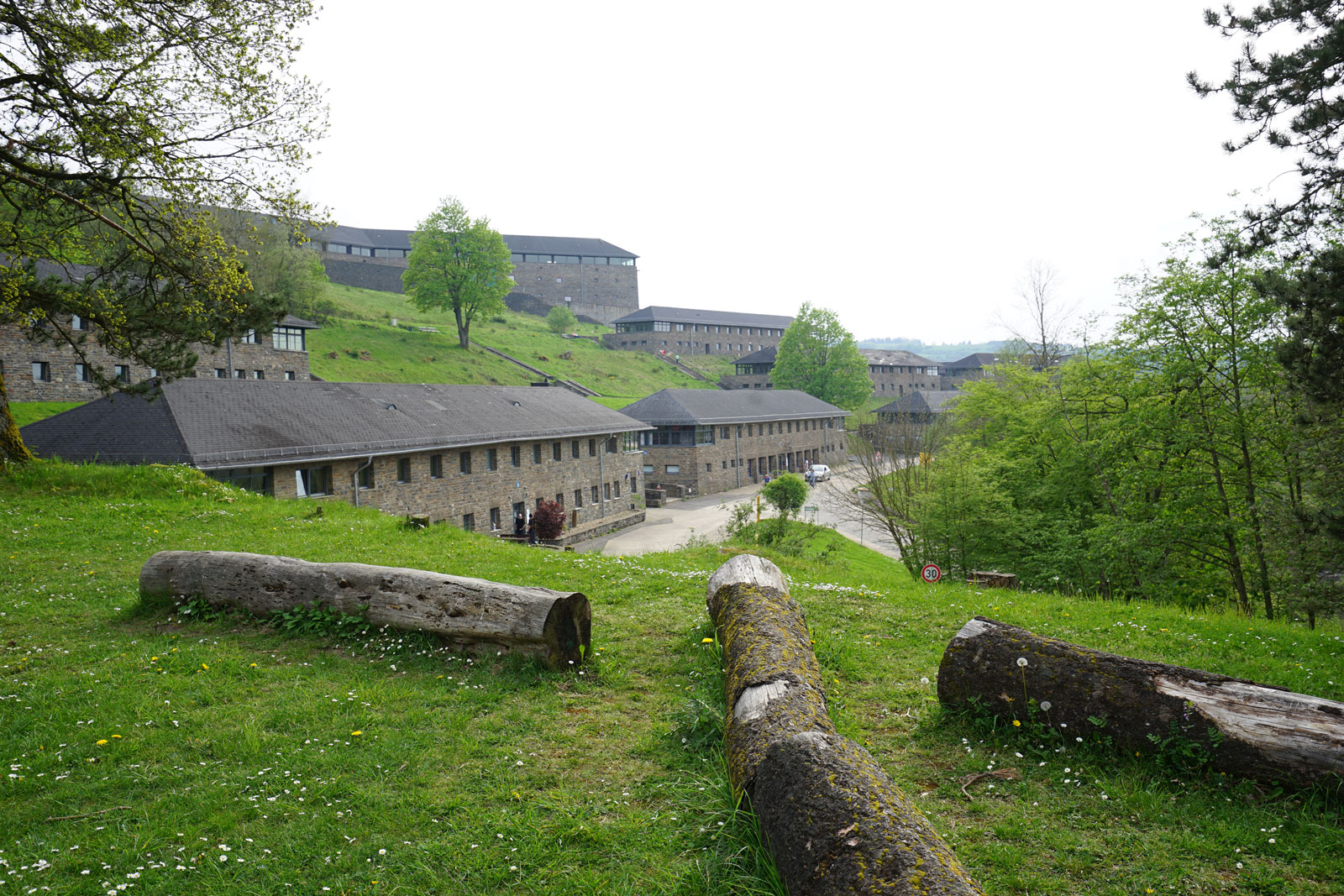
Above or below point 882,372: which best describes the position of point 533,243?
above

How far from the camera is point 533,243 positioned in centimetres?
12038

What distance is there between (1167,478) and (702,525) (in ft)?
79.1

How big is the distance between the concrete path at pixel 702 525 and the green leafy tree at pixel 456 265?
3545 cm

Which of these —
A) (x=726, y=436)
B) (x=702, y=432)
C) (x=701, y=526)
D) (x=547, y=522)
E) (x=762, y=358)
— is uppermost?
(x=762, y=358)

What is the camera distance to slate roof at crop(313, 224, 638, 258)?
104 meters

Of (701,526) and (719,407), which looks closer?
(701,526)

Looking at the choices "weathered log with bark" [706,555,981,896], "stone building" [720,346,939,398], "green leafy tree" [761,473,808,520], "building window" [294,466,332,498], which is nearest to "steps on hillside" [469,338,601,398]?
"stone building" [720,346,939,398]

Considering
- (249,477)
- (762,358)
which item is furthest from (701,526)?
(762,358)

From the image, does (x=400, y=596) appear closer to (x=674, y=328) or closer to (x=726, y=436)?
(x=726, y=436)

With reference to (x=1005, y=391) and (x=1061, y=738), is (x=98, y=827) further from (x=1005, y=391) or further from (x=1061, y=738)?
(x=1005, y=391)

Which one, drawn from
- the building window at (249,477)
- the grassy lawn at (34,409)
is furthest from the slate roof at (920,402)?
the grassy lawn at (34,409)

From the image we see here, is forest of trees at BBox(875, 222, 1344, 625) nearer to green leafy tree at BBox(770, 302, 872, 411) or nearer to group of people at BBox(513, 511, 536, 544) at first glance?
group of people at BBox(513, 511, 536, 544)

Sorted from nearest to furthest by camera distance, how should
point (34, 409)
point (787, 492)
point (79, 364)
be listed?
1. point (34, 409)
2. point (79, 364)
3. point (787, 492)

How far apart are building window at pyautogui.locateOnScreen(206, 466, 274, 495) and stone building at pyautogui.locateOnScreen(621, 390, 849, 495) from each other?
92.5 ft
